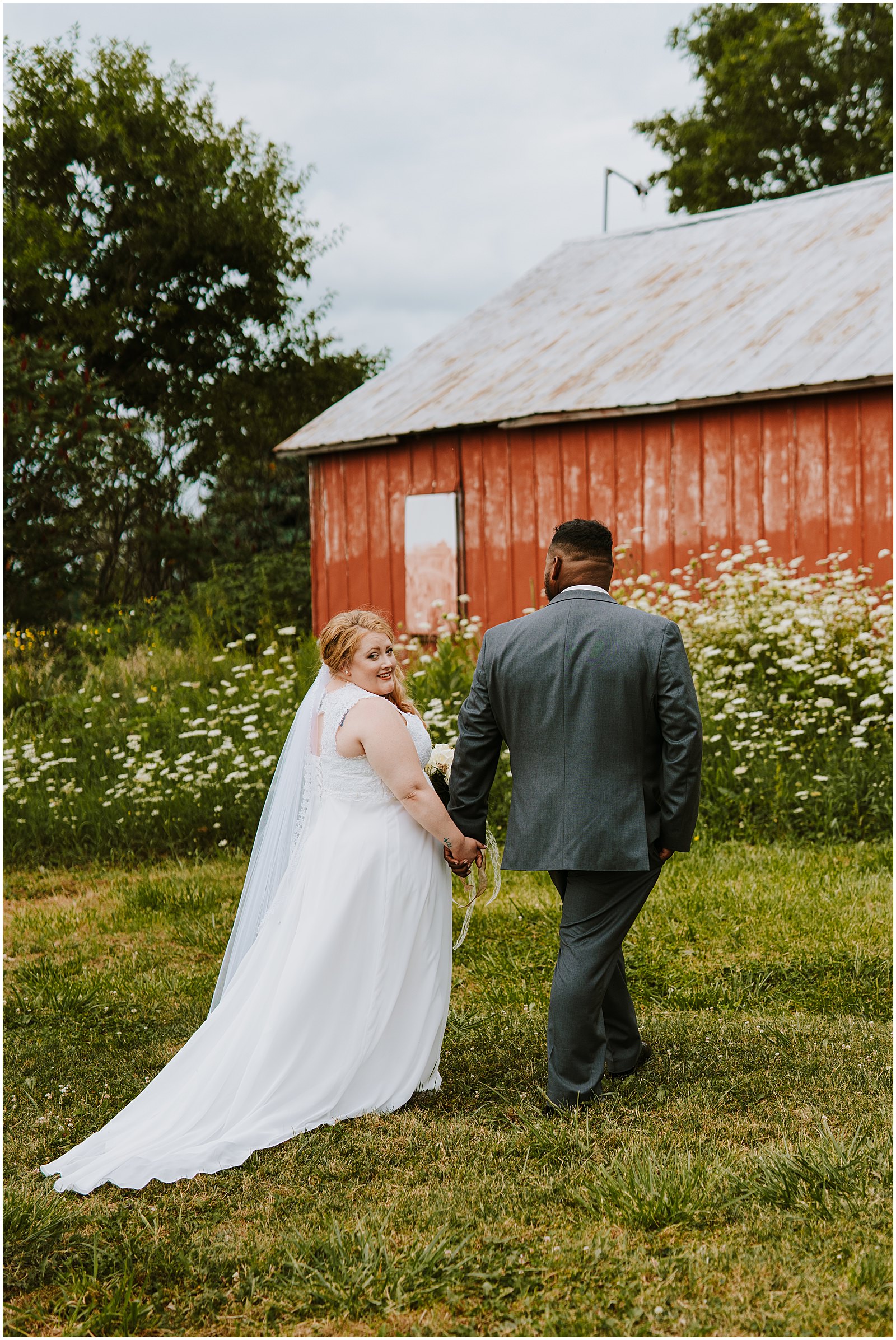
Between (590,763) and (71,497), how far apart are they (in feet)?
56.6

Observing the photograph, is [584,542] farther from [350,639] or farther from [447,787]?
[447,787]

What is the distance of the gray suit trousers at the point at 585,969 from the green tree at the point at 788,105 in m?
24.7

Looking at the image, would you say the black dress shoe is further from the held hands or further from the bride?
the held hands

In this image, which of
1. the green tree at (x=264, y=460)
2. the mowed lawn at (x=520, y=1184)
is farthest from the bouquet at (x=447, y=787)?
the green tree at (x=264, y=460)

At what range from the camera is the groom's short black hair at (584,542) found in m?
4.02

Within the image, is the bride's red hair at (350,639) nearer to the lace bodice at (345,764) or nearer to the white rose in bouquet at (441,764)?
the lace bodice at (345,764)

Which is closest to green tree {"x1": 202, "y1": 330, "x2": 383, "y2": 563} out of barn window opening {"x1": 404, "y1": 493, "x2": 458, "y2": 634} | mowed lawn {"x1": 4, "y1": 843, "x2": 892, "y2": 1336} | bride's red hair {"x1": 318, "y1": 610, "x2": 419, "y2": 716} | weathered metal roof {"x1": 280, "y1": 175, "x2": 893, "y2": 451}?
weathered metal roof {"x1": 280, "y1": 175, "x2": 893, "y2": 451}

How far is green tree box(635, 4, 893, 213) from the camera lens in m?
24.8

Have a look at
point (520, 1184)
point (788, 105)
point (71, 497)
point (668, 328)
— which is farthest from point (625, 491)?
point (788, 105)

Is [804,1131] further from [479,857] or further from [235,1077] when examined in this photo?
[235,1077]

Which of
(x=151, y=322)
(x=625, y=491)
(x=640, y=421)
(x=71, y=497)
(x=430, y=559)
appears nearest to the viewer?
(x=640, y=421)

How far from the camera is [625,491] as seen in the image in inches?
480

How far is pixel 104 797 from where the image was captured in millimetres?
8797

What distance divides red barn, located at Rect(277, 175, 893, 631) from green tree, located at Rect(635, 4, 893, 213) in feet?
35.6
